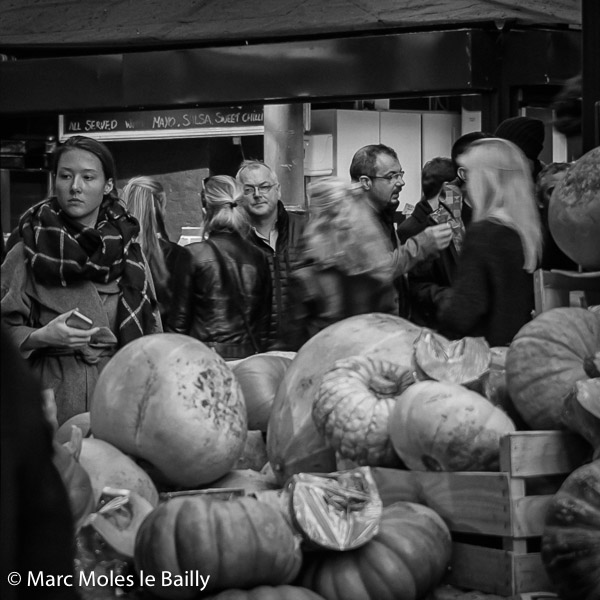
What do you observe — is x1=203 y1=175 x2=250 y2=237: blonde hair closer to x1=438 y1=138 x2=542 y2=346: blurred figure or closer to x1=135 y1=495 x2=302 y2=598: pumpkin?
x1=438 y1=138 x2=542 y2=346: blurred figure

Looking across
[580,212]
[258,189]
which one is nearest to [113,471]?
[580,212]

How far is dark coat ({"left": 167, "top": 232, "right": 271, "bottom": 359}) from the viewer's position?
717cm

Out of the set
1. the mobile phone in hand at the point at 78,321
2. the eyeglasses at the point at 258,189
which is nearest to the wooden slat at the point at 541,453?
the mobile phone in hand at the point at 78,321

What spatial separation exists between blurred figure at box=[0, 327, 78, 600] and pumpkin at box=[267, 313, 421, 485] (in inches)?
93.3

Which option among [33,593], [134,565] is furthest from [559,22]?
[33,593]

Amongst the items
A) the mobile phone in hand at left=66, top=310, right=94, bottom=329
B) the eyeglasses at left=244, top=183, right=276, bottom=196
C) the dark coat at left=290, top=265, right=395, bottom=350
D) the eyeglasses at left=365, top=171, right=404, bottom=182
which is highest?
the eyeglasses at left=365, top=171, right=404, bottom=182

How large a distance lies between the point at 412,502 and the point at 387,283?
5.53ft

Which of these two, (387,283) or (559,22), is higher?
(559,22)

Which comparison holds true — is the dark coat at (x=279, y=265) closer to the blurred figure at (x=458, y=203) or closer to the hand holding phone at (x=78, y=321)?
the blurred figure at (x=458, y=203)

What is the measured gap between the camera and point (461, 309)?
16.0 feet

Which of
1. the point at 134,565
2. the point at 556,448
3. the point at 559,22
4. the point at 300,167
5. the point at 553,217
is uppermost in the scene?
the point at 559,22

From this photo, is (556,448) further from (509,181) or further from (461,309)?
(509,181)

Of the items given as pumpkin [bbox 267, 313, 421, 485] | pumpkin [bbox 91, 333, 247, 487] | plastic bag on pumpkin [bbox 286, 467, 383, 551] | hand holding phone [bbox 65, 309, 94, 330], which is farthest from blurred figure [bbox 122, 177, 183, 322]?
plastic bag on pumpkin [bbox 286, 467, 383, 551]

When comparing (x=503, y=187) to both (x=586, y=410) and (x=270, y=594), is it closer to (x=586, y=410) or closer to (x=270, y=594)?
(x=586, y=410)
